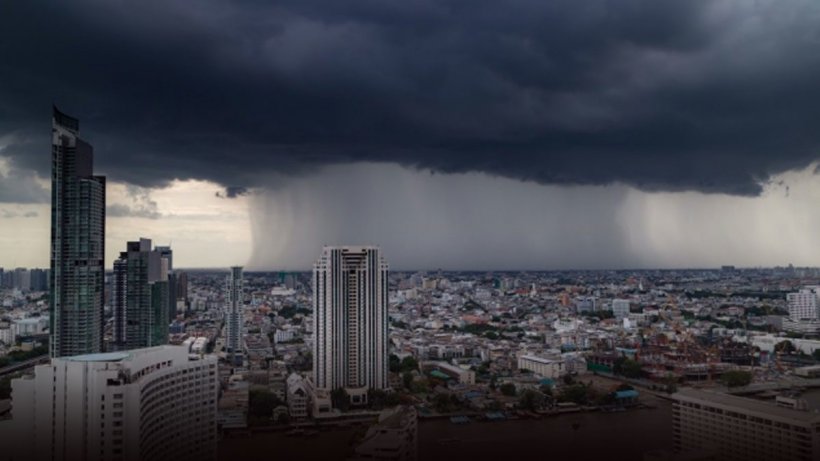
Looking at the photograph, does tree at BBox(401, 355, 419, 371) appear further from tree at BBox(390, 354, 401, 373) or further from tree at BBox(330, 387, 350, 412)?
tree at BBox(330, 387, 350, 412)

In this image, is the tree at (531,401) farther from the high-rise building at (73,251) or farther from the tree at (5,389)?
the tree at (5,389)

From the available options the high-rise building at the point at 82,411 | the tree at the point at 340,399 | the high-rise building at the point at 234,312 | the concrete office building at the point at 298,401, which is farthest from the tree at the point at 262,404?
the high-rise building at the point at 234,312

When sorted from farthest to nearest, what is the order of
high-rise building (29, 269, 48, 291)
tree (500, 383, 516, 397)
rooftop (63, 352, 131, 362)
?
high-rise building (29, 269, 48, 291) → tree (500, 383, 516, 397) → rooftop (63, 352, 131, 362)

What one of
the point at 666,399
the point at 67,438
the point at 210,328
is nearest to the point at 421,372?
the point at 666,399

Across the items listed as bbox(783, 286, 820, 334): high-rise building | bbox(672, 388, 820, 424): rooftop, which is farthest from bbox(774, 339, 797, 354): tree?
bbox(672, 388, 820, 424): rooftop

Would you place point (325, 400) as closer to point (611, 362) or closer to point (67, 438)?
point (67, 438)
